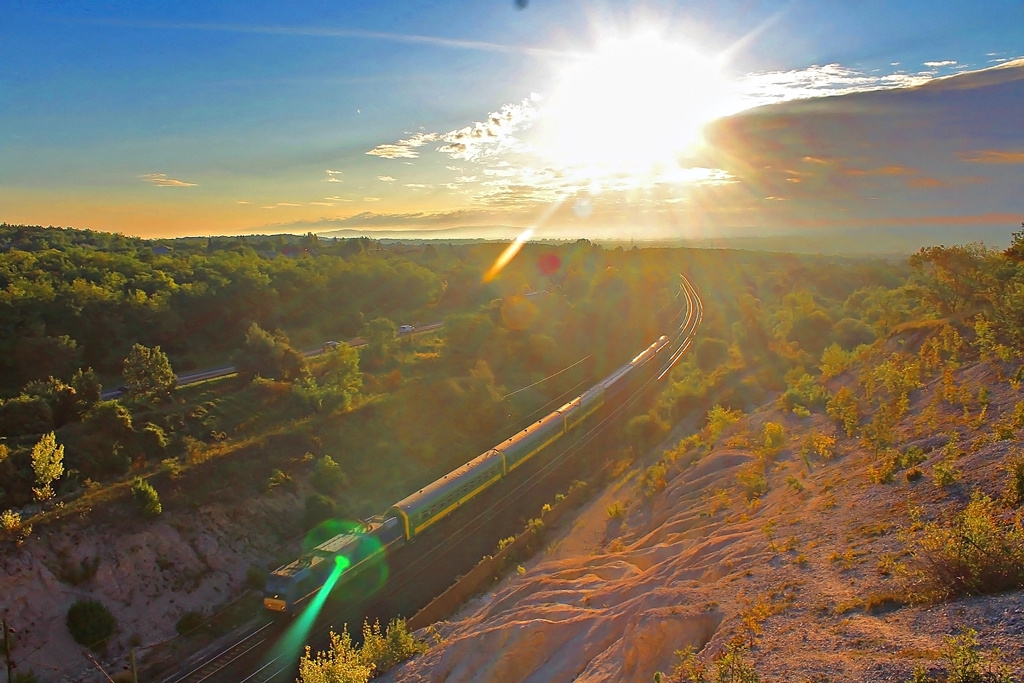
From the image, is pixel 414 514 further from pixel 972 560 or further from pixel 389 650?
pixel 972 560

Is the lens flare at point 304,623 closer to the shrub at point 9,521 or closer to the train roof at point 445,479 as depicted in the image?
the train roof at point 445,479

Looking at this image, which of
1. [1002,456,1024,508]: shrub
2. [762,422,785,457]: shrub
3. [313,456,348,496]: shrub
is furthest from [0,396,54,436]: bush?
[1002,456,1024,508]: shrub

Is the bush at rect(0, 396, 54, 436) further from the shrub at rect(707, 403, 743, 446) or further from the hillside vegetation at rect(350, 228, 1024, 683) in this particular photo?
the shrub at rect(707, 403, 743, 446)

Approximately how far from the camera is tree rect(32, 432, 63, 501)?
20.7 m

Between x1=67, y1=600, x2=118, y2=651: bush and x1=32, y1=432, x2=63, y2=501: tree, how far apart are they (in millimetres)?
4794

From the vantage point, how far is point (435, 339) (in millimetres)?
56375

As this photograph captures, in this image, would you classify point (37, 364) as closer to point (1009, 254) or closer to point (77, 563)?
point (77, 563)

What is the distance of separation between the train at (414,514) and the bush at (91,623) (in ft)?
16.5

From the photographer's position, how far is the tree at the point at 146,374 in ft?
97.7

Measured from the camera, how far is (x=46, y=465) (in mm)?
20859

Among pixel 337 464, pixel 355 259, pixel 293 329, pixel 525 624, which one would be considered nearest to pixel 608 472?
pixel 337 464

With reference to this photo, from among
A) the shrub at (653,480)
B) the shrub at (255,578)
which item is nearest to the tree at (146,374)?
the shrub at (255,578)

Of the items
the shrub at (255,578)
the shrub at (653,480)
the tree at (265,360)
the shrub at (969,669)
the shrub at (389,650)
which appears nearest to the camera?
the shrub at (969,669)

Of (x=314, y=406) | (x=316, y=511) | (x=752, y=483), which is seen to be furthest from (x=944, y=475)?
(x=314, y=406)
